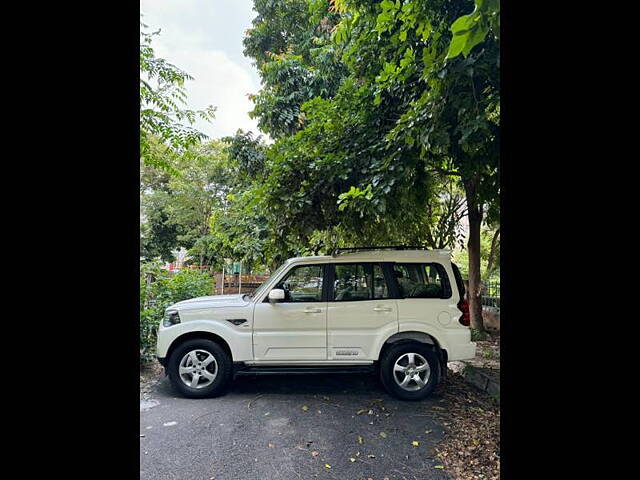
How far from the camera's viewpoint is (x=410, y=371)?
4.37 meters

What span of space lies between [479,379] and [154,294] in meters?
5.09

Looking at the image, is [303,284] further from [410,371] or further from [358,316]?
[410,371]

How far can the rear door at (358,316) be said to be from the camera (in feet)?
14.5

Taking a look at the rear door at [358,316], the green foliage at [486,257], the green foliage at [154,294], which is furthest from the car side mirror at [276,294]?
the green foliage at [486,257]

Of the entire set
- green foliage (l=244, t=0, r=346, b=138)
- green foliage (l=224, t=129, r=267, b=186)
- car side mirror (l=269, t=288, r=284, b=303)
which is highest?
green foliage (l=244, t=0, r=346, b=138)

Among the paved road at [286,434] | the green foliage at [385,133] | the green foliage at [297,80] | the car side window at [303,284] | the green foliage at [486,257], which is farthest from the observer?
the green foliage at [486,257]

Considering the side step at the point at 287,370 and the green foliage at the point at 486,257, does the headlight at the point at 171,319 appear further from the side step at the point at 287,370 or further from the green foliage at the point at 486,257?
the green foliage at the point at 486,257

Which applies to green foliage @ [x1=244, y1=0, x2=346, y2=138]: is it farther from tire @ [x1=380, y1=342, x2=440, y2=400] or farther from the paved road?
the paved road

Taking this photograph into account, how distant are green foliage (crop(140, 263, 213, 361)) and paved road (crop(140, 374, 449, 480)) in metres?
0.97

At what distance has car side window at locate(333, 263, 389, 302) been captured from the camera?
14.9ft

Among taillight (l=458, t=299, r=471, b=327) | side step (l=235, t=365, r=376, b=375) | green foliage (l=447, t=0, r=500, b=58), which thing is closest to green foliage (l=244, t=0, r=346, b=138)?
taillight (l=458, t=299, r=471, b=327)

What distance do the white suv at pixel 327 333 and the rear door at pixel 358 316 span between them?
0.01 meters
